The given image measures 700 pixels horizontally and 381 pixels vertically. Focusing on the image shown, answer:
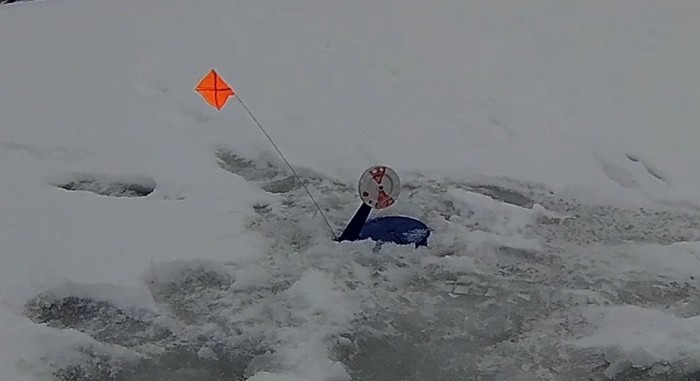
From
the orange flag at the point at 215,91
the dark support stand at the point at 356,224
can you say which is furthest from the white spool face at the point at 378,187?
the orange flag at the point at 215,91

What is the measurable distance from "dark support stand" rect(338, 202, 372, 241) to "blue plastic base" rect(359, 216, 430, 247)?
26mm

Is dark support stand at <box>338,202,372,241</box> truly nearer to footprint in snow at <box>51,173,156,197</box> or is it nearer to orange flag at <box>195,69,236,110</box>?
footprint in snow at <box>51,173,156,197</box>

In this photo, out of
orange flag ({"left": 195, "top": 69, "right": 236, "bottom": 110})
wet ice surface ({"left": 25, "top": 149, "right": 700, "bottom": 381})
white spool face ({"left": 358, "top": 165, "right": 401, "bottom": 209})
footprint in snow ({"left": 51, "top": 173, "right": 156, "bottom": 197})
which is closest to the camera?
wet ice surface ({"left": 25, "top": 149, "right": 700, "bottom": 381})

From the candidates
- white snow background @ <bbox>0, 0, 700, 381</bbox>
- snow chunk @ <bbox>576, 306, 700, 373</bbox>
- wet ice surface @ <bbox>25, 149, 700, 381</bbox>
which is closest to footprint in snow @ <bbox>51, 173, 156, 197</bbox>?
white snow background @ <bbox>0, 0, 700, 381</bbox>

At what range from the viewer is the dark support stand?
2834 millimetres

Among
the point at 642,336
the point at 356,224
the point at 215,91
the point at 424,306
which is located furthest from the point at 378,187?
the point at 215,91

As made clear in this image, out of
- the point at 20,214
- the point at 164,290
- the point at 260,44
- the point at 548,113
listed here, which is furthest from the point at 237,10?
the point at 164,290

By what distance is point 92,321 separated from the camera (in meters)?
2.51

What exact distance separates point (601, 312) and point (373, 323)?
0.61 m

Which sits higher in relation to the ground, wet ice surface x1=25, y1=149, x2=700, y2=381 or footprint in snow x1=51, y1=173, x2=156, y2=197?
footprint in snow x1=51, y1=173, x2=156, y2=197

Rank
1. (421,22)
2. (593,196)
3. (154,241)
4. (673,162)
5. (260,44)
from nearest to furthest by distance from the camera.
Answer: (154,241) → (593,196) → (673,162) → (260,44) → (421,22)

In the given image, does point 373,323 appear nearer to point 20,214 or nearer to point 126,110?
point 20,214

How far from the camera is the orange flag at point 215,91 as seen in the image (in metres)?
3.88

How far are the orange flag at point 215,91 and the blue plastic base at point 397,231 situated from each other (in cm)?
115
